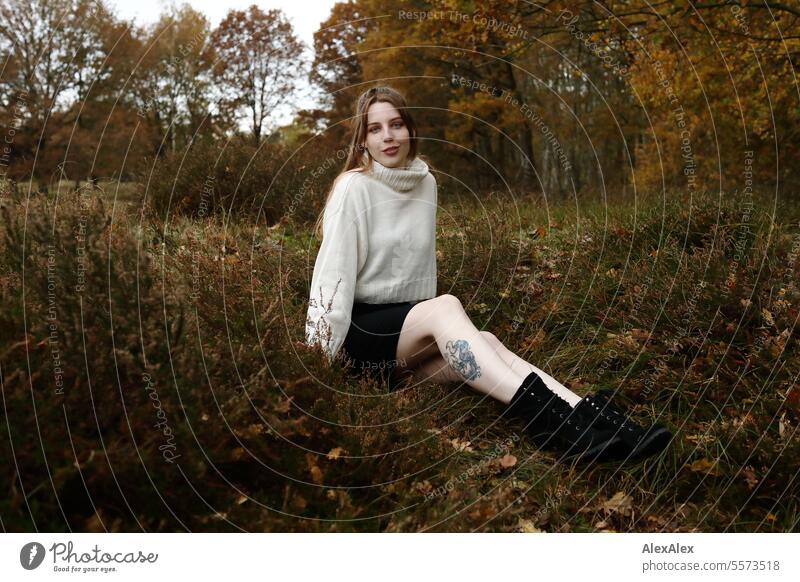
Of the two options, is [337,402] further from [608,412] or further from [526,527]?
[608,412]

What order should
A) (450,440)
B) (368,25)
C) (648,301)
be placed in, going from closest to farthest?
(450,440) < (648,301) < (368,25)

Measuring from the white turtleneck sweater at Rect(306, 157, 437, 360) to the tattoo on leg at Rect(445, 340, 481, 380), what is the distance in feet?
1.66

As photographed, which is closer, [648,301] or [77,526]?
[77,526]

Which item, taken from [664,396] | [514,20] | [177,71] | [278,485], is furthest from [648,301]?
[177,71]

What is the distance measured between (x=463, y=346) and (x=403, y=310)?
15.4 inches

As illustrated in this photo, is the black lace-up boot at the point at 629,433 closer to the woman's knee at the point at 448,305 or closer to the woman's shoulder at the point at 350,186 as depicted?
the woman's knee at the point at 448,305

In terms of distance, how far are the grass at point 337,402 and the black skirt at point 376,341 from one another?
8.9 inches

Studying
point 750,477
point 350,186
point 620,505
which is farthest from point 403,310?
point 750,477

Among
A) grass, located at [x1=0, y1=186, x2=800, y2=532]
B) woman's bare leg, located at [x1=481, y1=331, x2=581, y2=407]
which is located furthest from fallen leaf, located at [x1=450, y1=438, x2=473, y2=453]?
woman's bare leg, located at [x1=481, y1=331, x2=581, y2=407]

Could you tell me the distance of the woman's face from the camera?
3.46 meters

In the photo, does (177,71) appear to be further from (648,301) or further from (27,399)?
(27,399)

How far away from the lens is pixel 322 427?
2.52 meters

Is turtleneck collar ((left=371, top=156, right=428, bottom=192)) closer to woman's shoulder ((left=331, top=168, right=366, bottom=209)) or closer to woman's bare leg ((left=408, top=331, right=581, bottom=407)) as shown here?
woman's shoulder ((left=331, top=168, right=366, bottom=209))
